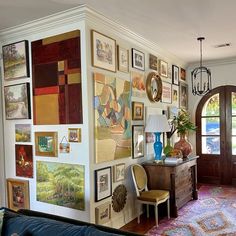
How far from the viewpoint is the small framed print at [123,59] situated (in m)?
3.79

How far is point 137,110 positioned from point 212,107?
2.69 m

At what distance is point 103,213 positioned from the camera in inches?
132

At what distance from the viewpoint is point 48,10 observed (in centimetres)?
312

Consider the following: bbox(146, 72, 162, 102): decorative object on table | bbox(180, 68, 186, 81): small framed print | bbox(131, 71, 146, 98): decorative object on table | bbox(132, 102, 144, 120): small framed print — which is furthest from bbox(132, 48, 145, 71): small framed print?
bbox(180, 68, 186, 81): small framed print

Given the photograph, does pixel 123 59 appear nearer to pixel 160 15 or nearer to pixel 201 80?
pixel 160 15

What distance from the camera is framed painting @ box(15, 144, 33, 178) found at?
370 centimetres

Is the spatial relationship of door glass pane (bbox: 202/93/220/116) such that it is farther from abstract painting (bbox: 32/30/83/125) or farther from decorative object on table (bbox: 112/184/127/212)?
abstract painting (bbox: 32/30/83/125)

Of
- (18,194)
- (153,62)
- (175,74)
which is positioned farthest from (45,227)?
(175,74)

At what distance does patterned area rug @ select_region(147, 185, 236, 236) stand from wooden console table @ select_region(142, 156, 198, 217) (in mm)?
178

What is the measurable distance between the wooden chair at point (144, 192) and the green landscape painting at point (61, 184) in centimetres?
93

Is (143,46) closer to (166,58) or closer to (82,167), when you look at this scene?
(166,58)

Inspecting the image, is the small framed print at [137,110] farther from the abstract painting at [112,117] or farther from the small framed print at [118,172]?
the small framed print at [118,172]

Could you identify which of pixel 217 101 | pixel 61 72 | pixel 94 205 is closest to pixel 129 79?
pixel 61 72

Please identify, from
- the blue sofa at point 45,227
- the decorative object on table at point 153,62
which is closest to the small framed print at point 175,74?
the decorative object on table at point 153,62
